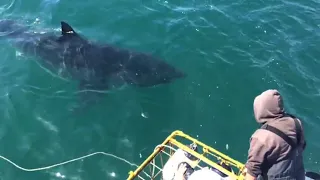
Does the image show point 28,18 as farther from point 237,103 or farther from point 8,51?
point 237,103

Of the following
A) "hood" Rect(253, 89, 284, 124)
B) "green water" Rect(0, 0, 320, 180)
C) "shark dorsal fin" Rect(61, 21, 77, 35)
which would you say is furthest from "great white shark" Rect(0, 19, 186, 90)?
"hood" Rect(253, 89, 284, 124)

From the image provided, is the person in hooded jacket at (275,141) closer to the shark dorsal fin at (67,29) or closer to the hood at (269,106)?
the hood at (269,106)

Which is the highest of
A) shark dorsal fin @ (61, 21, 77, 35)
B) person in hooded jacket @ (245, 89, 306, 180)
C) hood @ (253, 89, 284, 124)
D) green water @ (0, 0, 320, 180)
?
hood @ (253, 89, 284, 124)

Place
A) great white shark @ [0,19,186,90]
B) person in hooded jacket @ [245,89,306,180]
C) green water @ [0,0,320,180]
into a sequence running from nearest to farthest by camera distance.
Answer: person in hooded jacket @ [245,89,306,180], green water @ [0,0,320,180], great white shark @ [0,19,186,90]

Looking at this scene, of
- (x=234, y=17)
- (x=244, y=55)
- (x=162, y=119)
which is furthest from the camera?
A: (x=234, y=17)

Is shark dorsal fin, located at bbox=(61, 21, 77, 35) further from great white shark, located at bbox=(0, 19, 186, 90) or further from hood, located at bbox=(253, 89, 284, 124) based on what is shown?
hood, located at bbox=(253, 89, 284, 124)

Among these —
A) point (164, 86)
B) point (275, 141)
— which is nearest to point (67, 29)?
point (164, 86)

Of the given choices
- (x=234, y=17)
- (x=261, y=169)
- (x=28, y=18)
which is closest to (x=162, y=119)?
(x=261, y=169)

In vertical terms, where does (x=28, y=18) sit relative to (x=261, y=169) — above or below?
below

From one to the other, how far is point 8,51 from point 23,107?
3.44 meters

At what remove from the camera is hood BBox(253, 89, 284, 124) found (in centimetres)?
594

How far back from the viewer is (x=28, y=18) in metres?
16.0

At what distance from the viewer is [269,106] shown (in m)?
5.98

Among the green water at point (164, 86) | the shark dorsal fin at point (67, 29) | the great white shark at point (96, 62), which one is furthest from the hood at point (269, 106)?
the shark dorsal fin at point (67, 29)
